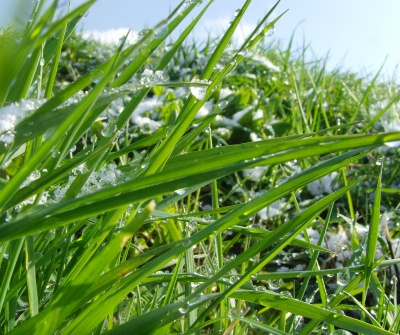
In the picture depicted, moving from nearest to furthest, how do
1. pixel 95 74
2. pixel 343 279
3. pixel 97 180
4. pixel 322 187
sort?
pixel 95 74 → pixel 97 180 → pixel 343 279 → pixel 322 187

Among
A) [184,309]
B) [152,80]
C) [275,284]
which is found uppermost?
[152,80]

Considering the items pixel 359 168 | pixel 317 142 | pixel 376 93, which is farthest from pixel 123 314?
pixel 376 93

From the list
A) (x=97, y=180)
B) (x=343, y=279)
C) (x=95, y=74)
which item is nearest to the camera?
(x=95, y=74)

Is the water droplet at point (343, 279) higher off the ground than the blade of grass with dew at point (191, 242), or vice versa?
the blade of grass with dew at point (191, 242)

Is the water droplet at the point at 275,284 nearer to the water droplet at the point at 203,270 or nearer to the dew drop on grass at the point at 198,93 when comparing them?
the water droplet at the point at 203,270

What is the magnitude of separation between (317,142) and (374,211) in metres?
0.24

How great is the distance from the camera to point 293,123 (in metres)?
1.75

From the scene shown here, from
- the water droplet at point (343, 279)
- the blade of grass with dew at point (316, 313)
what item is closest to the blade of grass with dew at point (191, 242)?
the blade of grass with dew at point (316, 313)

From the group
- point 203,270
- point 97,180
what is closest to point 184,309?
point 97,180

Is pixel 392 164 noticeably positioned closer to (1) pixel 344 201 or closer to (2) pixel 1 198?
(1) pixel 344 201

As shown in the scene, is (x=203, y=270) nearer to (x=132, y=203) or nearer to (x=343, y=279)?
(x=343, y=279)

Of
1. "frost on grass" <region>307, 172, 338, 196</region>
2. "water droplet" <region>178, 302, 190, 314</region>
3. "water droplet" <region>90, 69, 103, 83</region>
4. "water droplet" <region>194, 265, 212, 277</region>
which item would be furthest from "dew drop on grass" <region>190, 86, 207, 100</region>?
"frost on grass" <region>307, 172, 338, 196</region>

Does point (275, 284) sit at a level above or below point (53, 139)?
below

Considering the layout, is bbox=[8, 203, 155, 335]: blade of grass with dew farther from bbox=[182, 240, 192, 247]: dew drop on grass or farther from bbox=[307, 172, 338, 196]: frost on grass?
bbox=[307, 172, 338, 196]: frost on grass
